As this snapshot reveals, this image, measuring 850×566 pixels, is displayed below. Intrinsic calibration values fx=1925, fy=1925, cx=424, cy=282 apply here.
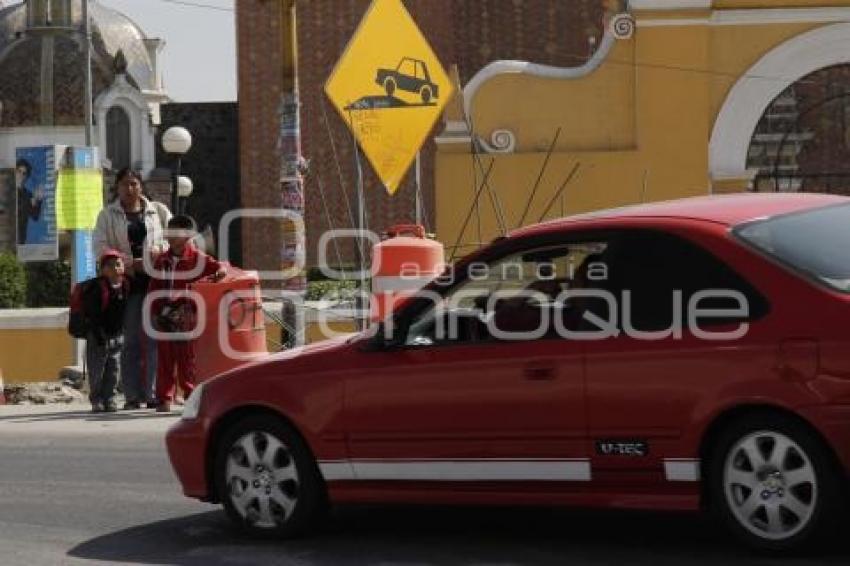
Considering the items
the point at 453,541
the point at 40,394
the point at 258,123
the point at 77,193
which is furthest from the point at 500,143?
the point at 258,123

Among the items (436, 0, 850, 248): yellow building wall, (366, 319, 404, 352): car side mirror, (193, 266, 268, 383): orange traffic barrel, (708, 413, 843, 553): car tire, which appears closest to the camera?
(708, 413, 843, 553): car tire

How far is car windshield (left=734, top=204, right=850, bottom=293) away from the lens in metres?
7.84

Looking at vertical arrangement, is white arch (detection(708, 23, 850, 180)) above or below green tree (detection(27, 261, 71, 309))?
above

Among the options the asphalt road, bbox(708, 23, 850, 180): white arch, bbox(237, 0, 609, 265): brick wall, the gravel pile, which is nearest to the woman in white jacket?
the gravel pile

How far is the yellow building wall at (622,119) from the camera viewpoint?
2541 cm

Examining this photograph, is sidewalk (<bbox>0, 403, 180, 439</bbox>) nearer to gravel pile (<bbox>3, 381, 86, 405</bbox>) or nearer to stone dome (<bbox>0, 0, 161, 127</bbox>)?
gravel pile (<bbox>3, 381, 86, 405</bbox>)

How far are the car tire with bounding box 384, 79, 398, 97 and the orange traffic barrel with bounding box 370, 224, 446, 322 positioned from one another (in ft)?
22.3

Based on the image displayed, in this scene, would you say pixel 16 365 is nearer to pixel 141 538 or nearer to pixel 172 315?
pixel 172 315

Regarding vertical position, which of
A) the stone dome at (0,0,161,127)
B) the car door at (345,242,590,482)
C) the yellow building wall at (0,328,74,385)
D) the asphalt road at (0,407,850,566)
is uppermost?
the stone dome at (0,0,161,127)

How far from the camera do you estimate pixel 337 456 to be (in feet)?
28.9

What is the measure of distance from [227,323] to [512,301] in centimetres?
691

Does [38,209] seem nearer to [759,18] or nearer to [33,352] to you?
[33,352]

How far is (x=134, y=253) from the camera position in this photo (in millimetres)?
15492

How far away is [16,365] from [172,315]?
6.70 m
